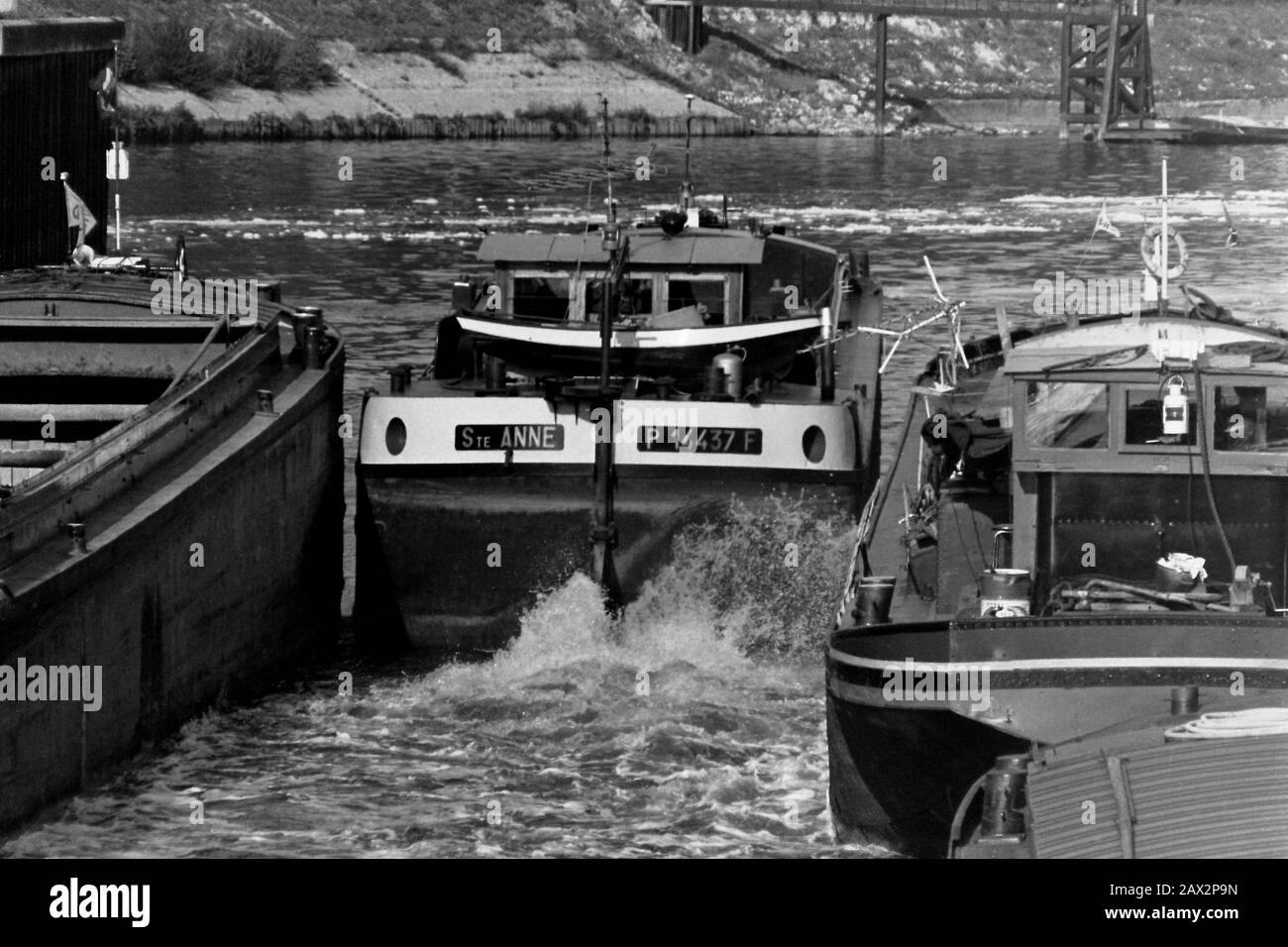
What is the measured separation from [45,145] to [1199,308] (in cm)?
1804

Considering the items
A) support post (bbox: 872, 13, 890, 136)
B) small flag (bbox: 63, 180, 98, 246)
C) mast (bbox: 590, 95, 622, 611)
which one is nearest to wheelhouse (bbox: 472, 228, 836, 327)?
mast (bbox: 590, 95, 622, 611)

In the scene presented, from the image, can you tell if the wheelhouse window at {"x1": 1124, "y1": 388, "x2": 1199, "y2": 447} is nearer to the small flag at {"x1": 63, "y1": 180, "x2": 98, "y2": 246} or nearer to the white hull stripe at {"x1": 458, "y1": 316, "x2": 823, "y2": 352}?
the white hull stripe at {"x1": 458, "y1": 316, "x2": 823, "y2": 352}

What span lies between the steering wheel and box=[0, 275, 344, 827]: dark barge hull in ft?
31.3

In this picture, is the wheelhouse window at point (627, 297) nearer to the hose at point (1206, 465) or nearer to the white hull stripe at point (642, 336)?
the white hull stripe at point (642, 336)

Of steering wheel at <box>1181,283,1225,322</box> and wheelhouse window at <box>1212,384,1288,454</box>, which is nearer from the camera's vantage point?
wheelhouse window at <box>1212,384,1288,454</box>

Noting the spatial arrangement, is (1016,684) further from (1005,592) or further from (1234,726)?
(1234,726)

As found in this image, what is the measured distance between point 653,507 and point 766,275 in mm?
6574

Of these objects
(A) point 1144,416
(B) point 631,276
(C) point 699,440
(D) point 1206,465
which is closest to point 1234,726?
(D) point 1206,465

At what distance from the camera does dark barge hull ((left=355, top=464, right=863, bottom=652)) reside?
24.8 m

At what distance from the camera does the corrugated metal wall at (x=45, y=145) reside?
107 feet

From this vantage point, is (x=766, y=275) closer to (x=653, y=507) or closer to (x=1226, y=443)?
(x=653, y=507)

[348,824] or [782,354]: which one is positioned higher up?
[782,354]
